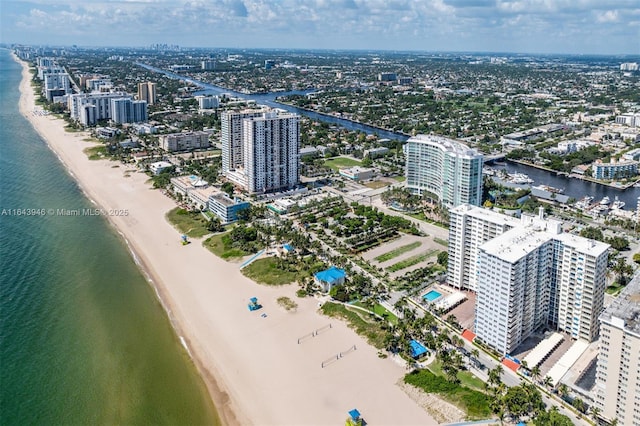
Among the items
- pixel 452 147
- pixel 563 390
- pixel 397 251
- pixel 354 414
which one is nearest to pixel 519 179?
pixel 452 147

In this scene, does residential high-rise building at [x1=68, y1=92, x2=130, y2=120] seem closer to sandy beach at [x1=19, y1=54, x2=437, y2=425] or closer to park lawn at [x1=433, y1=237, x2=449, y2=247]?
sandy beach at [x1=19, y1=54, x2=437, y2=425]

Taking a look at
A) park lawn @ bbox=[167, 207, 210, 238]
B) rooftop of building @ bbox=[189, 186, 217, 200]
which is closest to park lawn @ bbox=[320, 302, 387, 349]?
park lawn @ bbox=[167, 207, 210, 238]

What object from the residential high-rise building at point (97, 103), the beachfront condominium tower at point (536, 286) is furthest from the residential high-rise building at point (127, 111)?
the beachfront condominium tower at point (536, 286)

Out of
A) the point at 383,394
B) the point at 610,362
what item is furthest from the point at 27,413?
the point at 610,362

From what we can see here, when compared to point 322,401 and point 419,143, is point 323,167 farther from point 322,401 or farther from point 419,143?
point 322,401

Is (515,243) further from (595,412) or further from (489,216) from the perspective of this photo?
(595,412)

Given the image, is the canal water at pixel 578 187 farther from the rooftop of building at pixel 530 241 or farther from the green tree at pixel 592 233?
the rooftop of building at pixel 530 241
